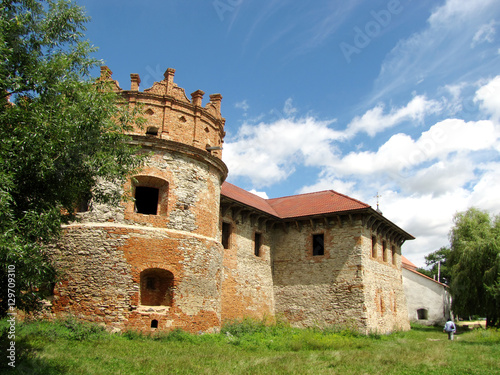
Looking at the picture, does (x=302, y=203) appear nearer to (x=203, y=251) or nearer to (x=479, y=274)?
(x=479, y=274)

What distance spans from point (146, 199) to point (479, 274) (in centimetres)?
1803

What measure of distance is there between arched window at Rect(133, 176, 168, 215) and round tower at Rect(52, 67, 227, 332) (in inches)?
1.5

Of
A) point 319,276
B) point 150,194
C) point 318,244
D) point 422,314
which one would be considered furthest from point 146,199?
point 422,314

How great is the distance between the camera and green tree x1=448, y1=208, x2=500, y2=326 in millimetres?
20938

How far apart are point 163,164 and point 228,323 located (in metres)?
7.51

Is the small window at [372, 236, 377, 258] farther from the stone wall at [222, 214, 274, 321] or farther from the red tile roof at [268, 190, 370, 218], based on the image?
the stone wall at [222, 214, 274, 321]

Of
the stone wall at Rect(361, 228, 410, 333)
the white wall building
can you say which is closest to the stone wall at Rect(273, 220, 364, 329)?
the stone wall at Rect(361, 228, 410, 333)

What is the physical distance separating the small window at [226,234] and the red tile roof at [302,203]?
1403 mm

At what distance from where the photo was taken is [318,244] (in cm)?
2169

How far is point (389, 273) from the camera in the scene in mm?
23141

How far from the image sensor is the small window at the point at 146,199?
15734 mm

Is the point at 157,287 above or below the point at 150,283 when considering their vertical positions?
below

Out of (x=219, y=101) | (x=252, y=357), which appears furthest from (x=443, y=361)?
(x=219, y=101)

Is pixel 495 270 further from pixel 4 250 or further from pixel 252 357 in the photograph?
pixel 4 250
